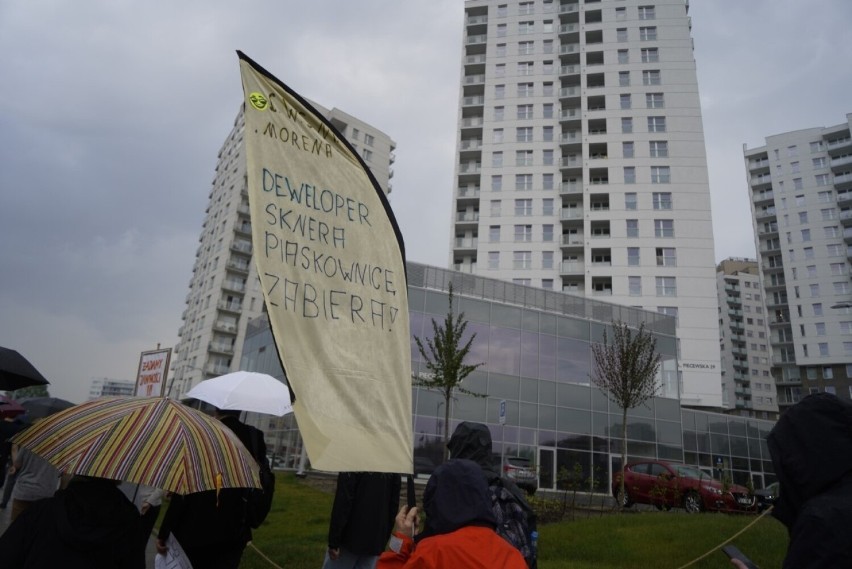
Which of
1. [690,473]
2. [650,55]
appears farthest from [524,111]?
[690,473]

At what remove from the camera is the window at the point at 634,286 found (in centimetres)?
4691

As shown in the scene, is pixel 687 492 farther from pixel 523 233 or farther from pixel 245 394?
pixel 523 233

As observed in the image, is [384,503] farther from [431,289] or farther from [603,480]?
[603,480]

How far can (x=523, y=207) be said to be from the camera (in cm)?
5178

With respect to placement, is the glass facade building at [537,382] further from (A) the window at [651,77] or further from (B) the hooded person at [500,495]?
(A) the window at [651,77]

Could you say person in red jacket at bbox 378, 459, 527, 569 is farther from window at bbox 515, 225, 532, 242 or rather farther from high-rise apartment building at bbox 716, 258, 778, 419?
high-rise apartment building at bbox 716, 258, 778, 419

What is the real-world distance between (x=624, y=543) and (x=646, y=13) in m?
57.7

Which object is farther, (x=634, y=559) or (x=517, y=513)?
(x=634, y=559)

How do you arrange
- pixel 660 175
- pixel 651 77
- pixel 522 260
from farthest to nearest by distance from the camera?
pixel 651 77, pixel 522 260, pixel 660 175

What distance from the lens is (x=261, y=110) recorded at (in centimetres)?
272

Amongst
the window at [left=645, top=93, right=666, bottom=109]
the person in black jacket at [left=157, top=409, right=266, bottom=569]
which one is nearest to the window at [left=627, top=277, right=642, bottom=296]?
the window at [left=645, top=93, right=666, bottom=109]

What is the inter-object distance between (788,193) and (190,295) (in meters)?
81.1

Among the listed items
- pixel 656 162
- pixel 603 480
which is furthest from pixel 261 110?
pixel 656 162

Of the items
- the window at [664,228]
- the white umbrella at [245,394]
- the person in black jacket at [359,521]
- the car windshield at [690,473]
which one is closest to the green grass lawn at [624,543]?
the white umbrella at [245,394]
